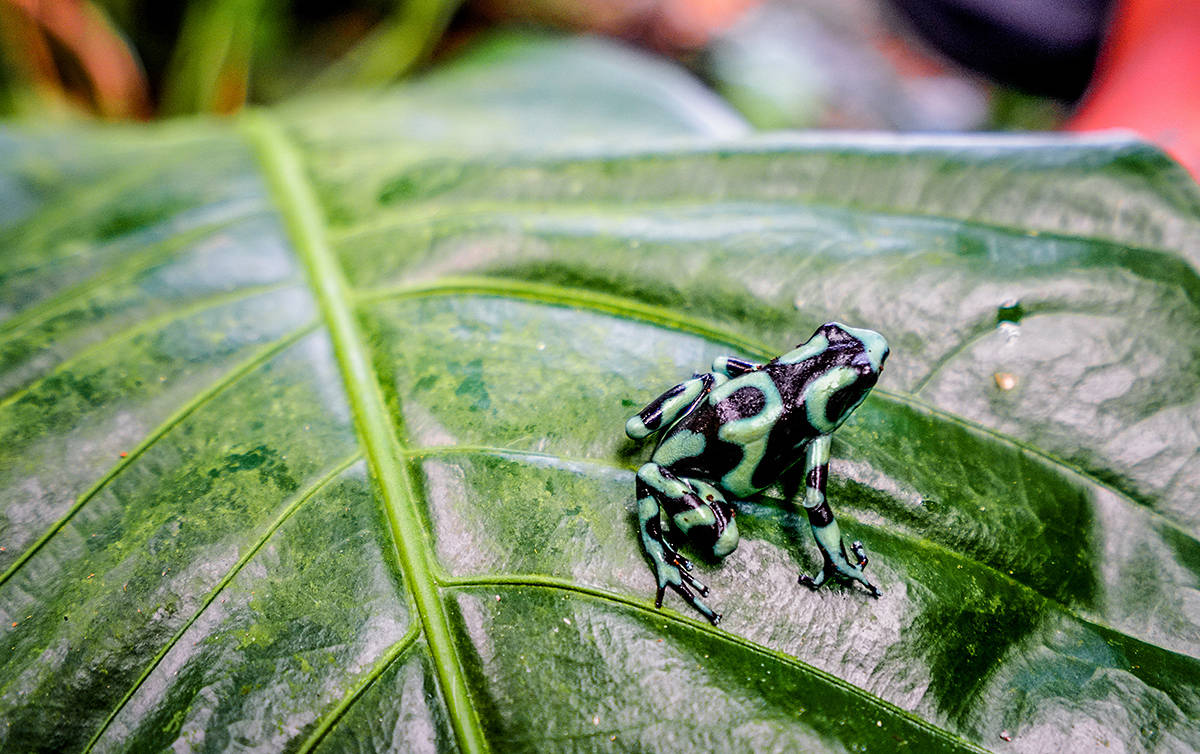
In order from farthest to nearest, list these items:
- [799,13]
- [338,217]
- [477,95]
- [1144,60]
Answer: [799,13] → [477,95] → [1144,60] → [338,217]

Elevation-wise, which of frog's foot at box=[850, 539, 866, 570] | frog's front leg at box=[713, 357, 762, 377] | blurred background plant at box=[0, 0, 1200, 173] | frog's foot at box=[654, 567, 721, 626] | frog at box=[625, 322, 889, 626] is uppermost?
blurred background plant at box=[0, 0, 1200, 173]

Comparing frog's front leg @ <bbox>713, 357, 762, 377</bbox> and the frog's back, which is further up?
frog's front leg @ <bbox>713, 357, 762, 377</bbox>

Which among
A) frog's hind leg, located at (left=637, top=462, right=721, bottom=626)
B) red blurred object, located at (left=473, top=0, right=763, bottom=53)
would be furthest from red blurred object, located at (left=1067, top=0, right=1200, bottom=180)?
red blurred object, located at (left=473, top=0, right=763, bottom=53)

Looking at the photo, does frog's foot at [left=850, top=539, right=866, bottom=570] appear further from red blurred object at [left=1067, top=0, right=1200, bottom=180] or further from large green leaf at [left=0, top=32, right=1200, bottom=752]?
red blurred object at [left=1067, top=0, right=1200, bottom=180]

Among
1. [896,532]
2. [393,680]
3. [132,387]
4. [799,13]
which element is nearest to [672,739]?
[393,680]

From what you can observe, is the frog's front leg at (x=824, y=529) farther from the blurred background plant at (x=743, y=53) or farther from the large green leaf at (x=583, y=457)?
the blurred background plant at (x=743, y=53)

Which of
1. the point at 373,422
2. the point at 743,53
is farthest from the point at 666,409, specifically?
the point at 743,53

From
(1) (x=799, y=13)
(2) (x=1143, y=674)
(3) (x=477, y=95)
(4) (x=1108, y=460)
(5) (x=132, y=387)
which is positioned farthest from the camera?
(1) (x=799, y=13)

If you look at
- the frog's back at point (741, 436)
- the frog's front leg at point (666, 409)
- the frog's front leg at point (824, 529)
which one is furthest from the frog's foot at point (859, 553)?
the frog's front leg at point (666, 409)

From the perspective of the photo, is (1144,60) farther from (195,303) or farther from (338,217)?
(195,303)
